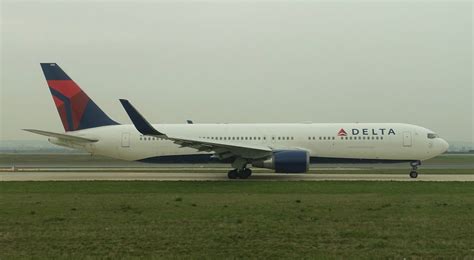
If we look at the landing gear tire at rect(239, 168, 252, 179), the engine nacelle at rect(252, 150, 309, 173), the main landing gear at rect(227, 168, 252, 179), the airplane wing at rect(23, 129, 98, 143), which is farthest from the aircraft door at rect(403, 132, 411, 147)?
the airplane wing at rect(23, 129, 98, 143)

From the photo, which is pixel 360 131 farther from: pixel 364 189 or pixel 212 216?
pixel 212 216

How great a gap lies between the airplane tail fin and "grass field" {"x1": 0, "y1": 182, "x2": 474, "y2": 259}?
11554 millimetres

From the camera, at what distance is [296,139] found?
27625 millimetres

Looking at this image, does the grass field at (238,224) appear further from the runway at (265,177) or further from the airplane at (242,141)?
the airplane at (242,141)

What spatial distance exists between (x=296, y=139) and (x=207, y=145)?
5232 millimetres

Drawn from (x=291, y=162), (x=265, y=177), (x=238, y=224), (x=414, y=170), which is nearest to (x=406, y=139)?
(x=414, y=170)

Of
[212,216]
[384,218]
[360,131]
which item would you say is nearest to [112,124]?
[360,131]

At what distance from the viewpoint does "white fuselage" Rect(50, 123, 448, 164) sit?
88.7 feet

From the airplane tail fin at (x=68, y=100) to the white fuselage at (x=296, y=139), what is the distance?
555 mm

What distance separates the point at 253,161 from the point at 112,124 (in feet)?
28.9

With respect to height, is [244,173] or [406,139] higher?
[406,139]

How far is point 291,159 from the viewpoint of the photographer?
24.8 metres

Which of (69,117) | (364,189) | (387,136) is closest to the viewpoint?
(364,189)

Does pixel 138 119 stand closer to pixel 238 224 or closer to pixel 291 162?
pixel 291 162
